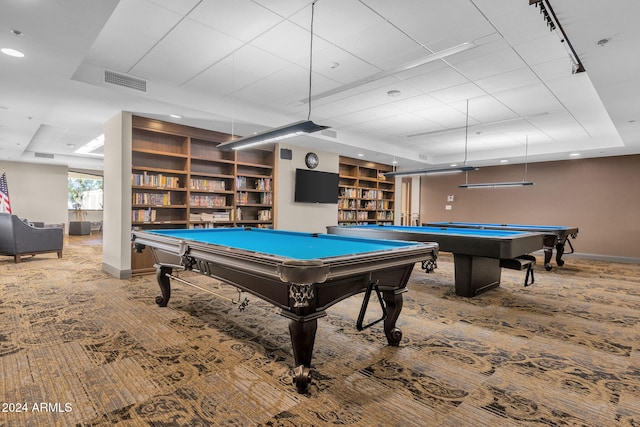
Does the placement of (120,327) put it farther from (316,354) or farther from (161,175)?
(161,175)

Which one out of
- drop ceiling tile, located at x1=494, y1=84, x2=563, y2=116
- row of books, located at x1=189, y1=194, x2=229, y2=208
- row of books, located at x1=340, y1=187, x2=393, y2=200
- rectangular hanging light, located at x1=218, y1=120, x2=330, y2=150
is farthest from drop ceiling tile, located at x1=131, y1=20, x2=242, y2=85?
row of books, located at x1=340, y1=187, x2=393, y2=200

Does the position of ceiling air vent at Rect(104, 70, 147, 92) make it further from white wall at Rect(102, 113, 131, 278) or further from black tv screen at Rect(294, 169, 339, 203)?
black tv screen at Rect(294, 169, 339, 203)

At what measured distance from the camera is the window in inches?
528

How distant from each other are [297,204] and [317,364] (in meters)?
5.36

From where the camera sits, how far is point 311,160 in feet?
25.4

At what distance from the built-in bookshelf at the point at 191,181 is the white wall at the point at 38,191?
880 centimetres

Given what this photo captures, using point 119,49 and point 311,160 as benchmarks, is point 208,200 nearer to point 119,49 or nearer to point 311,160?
point 311,160

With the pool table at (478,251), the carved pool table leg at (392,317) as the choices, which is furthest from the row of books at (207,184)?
the carved pool table leg at (392,317)

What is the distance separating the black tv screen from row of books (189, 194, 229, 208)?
1672 mm

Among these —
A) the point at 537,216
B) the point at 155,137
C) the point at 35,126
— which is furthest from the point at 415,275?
the point at 35,126

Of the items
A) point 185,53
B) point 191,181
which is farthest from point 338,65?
point 191,181

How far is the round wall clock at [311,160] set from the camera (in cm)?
770

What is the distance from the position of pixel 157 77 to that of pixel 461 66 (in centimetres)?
394

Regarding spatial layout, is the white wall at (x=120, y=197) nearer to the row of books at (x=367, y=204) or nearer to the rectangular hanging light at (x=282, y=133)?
the rectangular hanging light at (x=282, y=133)
